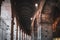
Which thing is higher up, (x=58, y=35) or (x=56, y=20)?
(x=56, y=20)

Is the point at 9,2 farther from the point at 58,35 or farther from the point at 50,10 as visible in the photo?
the point at 58,35

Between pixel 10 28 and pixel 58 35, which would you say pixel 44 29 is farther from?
pixel 58 35

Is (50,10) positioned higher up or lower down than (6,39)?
higher up

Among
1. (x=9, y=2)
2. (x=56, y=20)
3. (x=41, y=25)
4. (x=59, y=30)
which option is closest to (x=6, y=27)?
(x=9, y=2)

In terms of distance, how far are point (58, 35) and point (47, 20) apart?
849 cm

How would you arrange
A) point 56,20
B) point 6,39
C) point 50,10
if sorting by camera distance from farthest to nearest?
point 56,20 < point 50,10 < point 6,39

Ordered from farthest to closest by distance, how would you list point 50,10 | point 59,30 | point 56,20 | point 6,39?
point 59,30
point 56,20
point 50,10
point 6,39

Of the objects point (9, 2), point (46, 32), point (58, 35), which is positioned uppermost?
point (9, 2)

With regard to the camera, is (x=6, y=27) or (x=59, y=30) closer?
(x=6, y=27)

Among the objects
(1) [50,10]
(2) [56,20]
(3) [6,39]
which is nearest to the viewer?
(3) [6,39]

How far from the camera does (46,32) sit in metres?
13.9

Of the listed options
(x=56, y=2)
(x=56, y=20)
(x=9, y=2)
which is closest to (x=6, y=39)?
(x=9, y=2)

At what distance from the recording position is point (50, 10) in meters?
13.7

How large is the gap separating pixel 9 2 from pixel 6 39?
7.99 feet
